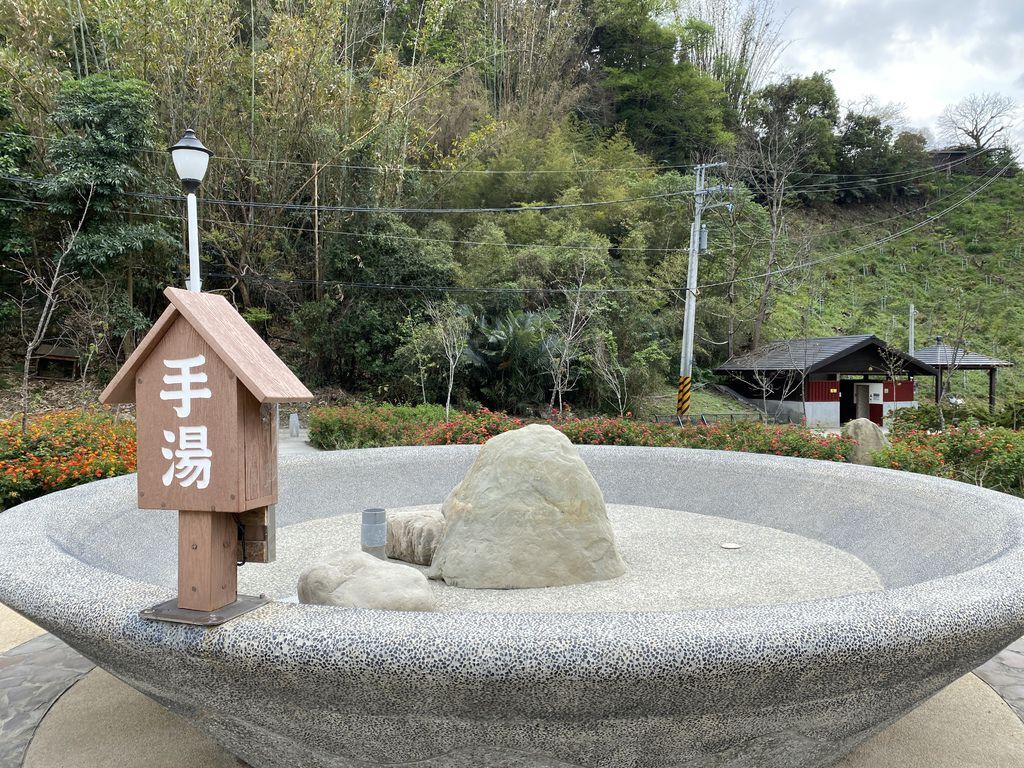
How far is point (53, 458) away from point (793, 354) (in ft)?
64.6

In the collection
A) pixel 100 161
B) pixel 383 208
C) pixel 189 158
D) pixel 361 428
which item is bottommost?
pixel 361 428

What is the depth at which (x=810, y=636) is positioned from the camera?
72.8 inches

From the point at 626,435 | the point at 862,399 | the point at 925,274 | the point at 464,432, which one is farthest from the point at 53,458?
the point at 925,274

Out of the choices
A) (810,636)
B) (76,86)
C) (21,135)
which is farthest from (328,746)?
(21,135)

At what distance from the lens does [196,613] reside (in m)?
2.01

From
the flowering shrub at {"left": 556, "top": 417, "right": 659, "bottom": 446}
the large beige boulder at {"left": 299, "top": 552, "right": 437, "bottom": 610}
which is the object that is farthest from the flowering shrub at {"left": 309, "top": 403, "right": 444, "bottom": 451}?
the large beige boulder at {"left": 299, "top": 552, "right": 437, "bottom": 610}

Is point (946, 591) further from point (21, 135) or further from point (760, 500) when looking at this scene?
point (21, 135)

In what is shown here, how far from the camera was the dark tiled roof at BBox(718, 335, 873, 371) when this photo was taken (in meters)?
19.6

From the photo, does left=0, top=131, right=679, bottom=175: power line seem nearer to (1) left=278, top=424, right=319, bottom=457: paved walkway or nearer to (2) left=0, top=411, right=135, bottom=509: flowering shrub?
(1) left=278, top=424, right=319, bottom=457: paved walkway

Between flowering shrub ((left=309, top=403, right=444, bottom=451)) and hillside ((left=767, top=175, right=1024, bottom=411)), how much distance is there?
18177mm

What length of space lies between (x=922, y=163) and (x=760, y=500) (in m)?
43.7

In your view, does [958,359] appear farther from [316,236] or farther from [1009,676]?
[1009,676]

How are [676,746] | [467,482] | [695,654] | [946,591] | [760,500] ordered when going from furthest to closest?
[760,500] < [467,482] < [946,591] < [676,746] < [695,654]

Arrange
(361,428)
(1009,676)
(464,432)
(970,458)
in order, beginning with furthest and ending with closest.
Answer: (361,428) < (464,432) < (970,458) < (1009,676)
